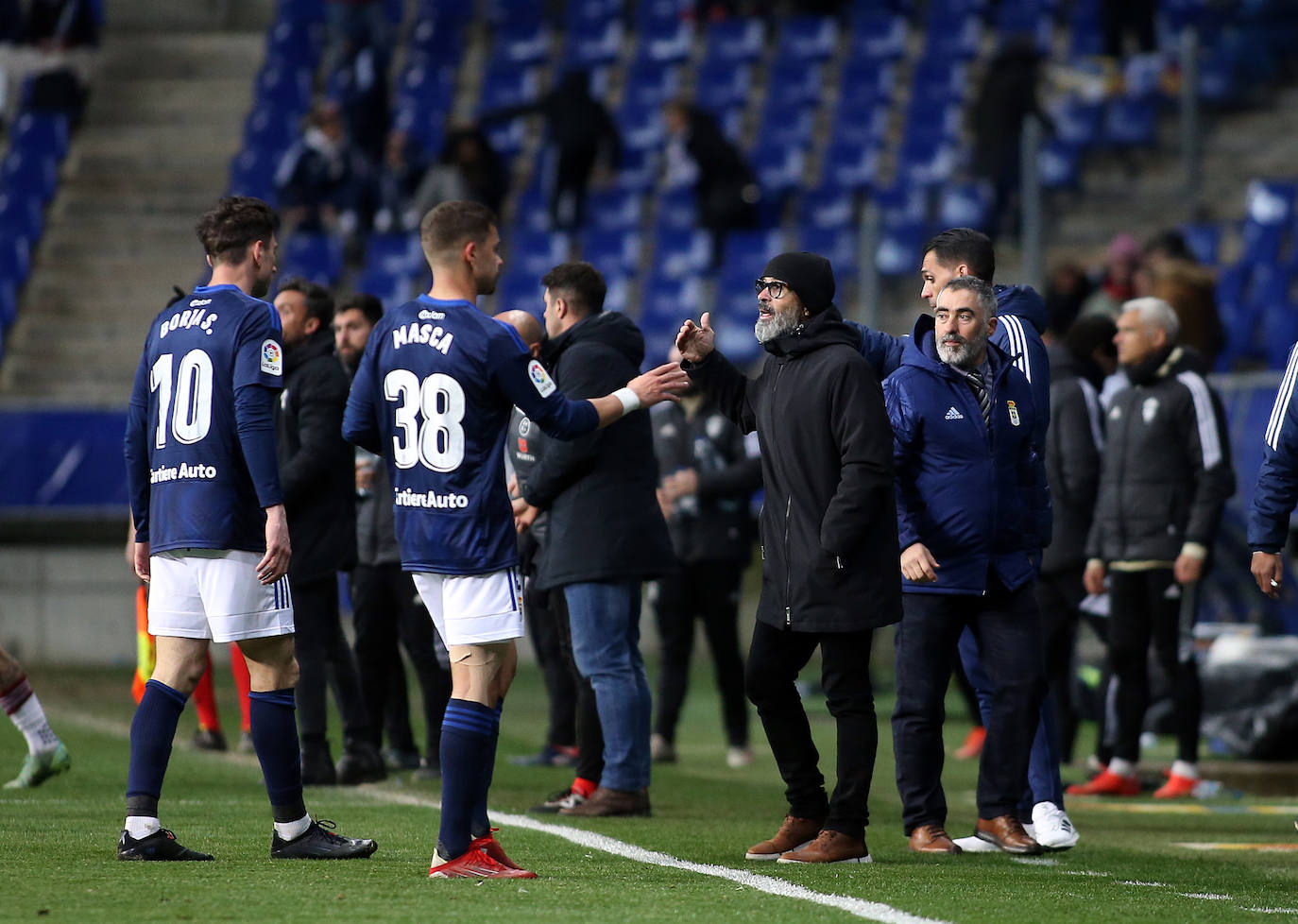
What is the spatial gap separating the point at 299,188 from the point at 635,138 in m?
3.60

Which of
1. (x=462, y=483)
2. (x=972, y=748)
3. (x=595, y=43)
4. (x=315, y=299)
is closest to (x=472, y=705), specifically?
(x=462, y=483)

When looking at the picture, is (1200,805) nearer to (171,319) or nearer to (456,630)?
(456,630)

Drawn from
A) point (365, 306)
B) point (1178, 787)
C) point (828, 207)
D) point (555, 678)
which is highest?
point (828, 207)

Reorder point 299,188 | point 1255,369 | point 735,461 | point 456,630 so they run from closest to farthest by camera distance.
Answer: point 456,630 → point 735,461 → point 1255,369 → point 299,188

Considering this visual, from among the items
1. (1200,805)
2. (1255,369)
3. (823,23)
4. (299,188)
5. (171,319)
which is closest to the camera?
(171,319)

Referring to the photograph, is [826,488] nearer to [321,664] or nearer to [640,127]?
[321,664]

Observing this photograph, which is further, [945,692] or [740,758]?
[740,758]

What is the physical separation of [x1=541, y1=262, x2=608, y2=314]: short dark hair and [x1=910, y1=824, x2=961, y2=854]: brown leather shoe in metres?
2.37

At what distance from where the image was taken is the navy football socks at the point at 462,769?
5734mm

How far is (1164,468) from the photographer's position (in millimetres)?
9102

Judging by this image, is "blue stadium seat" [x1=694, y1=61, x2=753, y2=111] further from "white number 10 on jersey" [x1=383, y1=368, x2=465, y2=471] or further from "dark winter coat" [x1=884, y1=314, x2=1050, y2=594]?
"white number 10 on jersey" [x1=383, y1=368, x2=465, y2=471]

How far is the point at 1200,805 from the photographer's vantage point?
29.1 ft

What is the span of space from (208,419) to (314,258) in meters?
14.1

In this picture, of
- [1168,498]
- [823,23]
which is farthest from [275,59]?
[1168,498]
